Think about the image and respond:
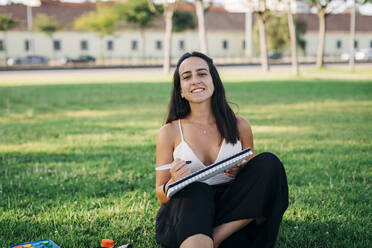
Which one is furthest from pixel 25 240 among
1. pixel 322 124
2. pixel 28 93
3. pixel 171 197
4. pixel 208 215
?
pixel 28 93

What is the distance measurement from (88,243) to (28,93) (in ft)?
41.7

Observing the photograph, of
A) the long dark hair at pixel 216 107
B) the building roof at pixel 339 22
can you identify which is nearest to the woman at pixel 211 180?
the long dark hair at pixel 216 107

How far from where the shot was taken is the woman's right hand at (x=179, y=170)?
274 centimetres

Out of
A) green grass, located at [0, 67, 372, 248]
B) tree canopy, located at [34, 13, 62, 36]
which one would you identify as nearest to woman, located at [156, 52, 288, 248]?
green grass, located at [0, 67, 372, 248]

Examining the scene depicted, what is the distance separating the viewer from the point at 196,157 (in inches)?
118

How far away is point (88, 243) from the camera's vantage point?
10.6 feet

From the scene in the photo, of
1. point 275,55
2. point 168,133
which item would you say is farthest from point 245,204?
point 275,55

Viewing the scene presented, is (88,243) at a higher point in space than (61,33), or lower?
lower

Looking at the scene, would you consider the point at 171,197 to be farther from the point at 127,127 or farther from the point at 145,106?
the point at 145,106

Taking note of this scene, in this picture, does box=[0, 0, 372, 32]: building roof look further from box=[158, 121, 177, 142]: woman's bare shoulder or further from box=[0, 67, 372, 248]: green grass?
box=[158, 121, 177, 142]: woman's bare shoulder

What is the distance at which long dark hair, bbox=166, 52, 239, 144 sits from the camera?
3.13 meters

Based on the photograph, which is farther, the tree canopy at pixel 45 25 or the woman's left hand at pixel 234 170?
the tree canopy at pixel 45 25

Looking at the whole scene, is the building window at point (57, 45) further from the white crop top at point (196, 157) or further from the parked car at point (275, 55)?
the white crop top at point (196, 157)

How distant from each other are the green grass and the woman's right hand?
0.78 meters
